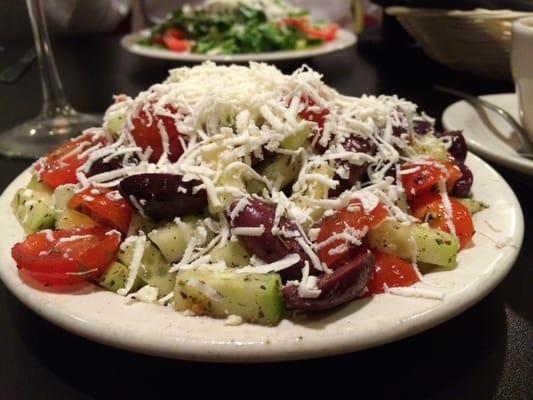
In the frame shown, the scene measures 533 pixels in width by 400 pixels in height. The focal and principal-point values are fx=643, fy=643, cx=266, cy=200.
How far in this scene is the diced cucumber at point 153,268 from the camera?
87cm

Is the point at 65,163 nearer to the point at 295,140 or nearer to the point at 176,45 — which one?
the point at 295,140

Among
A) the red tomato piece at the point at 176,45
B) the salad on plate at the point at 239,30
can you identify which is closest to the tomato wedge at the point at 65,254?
the salad on plate at the point at 239,30

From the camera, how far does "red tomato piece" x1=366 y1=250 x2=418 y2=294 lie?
83 centimetres

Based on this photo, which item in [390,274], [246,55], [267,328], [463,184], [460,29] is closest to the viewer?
[267,328]

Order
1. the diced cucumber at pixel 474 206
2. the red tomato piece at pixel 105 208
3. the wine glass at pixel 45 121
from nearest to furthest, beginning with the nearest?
1. the red tomato piece at pixel 105 208
2. the diced cucumber at pixel 474 206
3. the wine glass at pixel 45 121

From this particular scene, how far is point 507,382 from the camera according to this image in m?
0.78

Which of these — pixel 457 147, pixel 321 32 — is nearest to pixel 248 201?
pixel 457 147

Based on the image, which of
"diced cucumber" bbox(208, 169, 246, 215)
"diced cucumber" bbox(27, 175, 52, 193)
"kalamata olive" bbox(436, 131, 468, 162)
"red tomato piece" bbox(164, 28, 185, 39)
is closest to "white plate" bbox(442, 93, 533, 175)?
"kalamata olive" bbox(436, 131, 468, 162)

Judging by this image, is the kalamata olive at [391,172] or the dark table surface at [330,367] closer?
the dark table surface at [330,367]

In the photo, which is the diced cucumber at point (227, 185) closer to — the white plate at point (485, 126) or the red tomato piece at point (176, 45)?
the white plate at point (485, 126)

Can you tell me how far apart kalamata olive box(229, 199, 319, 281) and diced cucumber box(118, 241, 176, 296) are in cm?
12

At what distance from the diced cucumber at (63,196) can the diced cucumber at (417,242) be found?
47 centimetres

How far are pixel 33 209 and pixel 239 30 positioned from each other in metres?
1.82

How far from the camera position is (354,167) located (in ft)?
3.23
